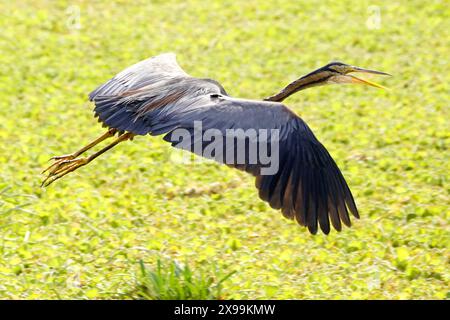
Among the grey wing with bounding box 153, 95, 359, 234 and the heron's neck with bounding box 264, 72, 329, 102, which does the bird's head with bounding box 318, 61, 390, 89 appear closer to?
the heron's neck with bounding box 264, 72, 329, 102

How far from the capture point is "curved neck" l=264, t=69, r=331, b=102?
7.07 m

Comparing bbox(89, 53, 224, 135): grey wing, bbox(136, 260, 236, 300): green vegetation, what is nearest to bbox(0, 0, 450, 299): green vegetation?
bbox(136, 260, 236, 300): green vegetation

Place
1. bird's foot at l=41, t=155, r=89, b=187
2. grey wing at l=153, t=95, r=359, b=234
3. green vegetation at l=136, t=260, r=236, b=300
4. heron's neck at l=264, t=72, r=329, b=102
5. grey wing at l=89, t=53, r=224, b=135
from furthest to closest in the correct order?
bird's foot at l=41, t=155, r=89, b=187, heron's neck at l=264, t=72, r=329, b=102, grey wing at l=89, t=53, r=224, b=135, green vegetation at l=136, t=260, r=236, b=300, grey wing at l=153, t=95, r=359, b=234

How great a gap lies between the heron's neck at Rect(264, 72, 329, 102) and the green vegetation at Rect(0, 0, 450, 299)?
3.64 feet

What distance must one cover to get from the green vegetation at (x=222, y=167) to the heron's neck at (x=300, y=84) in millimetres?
1111

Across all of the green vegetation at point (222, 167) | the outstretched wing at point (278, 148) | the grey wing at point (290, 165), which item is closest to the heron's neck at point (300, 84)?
the outstretched wing at point (278, 148)

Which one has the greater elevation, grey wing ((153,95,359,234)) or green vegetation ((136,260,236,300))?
grey wing ((153,95,359,234))

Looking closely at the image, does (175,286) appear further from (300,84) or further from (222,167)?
(222,167)

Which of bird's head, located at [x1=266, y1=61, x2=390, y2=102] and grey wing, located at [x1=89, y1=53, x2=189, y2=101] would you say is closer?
bird's head, located at [x1=266, y1=61, x2=390, y2=102]

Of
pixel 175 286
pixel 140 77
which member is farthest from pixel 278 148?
pixel 140 77

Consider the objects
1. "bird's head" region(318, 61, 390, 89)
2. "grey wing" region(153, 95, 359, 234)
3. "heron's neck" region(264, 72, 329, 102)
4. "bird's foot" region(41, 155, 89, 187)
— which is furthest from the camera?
"bird's foot" region(41, 155, 89, 187)

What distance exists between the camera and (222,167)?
8977mm
